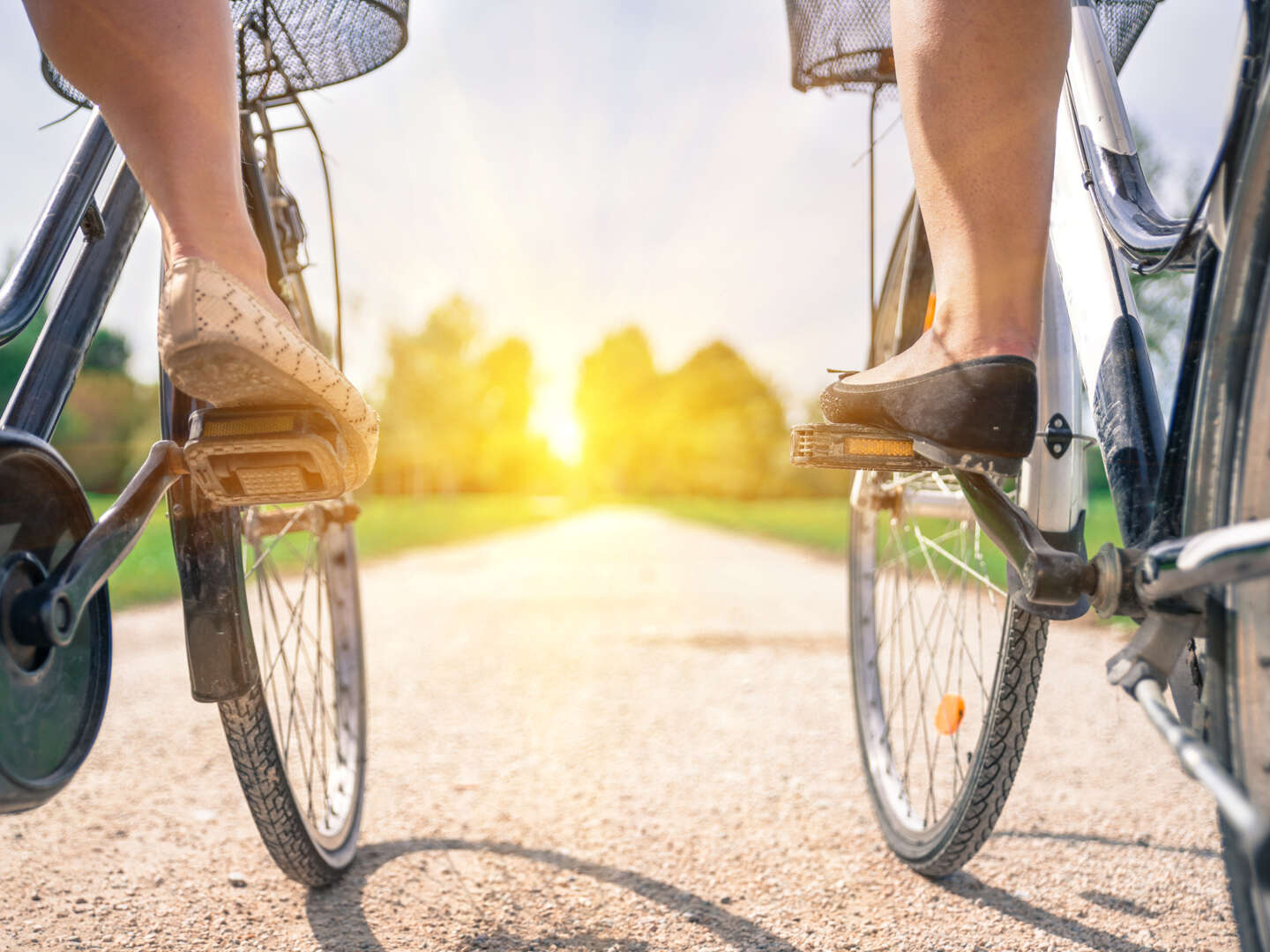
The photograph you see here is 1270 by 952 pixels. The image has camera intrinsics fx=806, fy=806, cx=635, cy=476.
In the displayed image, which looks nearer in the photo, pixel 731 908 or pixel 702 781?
pixel 731 908

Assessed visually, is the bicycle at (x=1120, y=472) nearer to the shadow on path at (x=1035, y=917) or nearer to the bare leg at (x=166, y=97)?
the shadow on path at (x=1035, y=917)

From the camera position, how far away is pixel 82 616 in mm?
977

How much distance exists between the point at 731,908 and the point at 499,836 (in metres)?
0.56

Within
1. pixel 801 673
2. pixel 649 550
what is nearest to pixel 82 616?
pixel 801 673

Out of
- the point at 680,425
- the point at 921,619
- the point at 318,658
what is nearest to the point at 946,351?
the point at 921,619

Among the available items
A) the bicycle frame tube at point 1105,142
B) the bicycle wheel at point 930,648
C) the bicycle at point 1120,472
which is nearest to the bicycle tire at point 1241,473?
the bicycle at point 1120,472

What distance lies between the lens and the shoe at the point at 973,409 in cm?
87

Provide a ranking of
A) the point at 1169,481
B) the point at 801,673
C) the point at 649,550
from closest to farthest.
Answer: the point at 1169,481, the point at 801,673, the point at 649,550

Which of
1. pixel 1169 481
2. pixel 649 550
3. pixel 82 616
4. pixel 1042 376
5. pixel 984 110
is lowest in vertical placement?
pixel 649 550

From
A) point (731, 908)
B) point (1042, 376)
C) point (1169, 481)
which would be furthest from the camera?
point (731, 908)

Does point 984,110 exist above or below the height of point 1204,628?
above

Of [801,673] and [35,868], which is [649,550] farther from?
[35,868]

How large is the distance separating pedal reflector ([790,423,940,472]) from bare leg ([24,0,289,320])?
704 mm

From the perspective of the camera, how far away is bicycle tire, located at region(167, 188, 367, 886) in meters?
1.15
